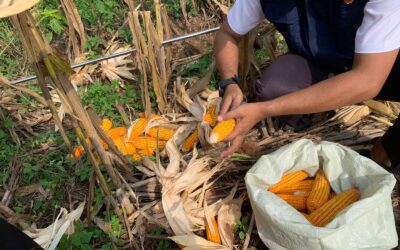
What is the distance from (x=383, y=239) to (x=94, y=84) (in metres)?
2.39

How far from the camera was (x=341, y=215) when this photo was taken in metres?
1.64

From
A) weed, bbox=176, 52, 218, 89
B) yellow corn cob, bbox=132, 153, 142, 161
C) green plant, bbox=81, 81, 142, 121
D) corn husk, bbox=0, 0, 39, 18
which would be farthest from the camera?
weed, bbox=176, 52, 218, 89

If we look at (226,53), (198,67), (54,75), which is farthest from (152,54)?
(54,75)

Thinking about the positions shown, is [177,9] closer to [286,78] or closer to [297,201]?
[286,78]

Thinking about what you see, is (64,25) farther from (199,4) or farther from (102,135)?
(102,135)

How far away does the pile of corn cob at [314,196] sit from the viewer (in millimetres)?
1788

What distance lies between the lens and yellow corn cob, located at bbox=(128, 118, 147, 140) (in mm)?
2600

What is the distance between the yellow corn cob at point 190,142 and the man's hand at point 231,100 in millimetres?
355

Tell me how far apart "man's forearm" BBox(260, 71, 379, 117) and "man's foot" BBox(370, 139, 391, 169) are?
343 millimetres

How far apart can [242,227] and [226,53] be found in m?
1.11

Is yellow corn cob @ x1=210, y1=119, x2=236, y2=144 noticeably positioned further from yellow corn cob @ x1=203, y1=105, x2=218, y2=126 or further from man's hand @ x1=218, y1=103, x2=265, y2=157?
yellow corn cob @ x1=203, y1=105, x2=218, y2=126

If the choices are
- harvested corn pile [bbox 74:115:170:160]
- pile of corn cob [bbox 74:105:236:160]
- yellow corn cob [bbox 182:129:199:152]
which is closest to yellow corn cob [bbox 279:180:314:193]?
pile of corn cob [bbox 74:105:236:160]

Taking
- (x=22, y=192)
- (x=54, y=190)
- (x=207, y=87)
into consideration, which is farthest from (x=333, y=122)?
(x=22, y=192)

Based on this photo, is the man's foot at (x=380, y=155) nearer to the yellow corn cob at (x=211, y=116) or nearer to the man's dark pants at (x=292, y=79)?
the man's dark pants at (x=292, y=79)
